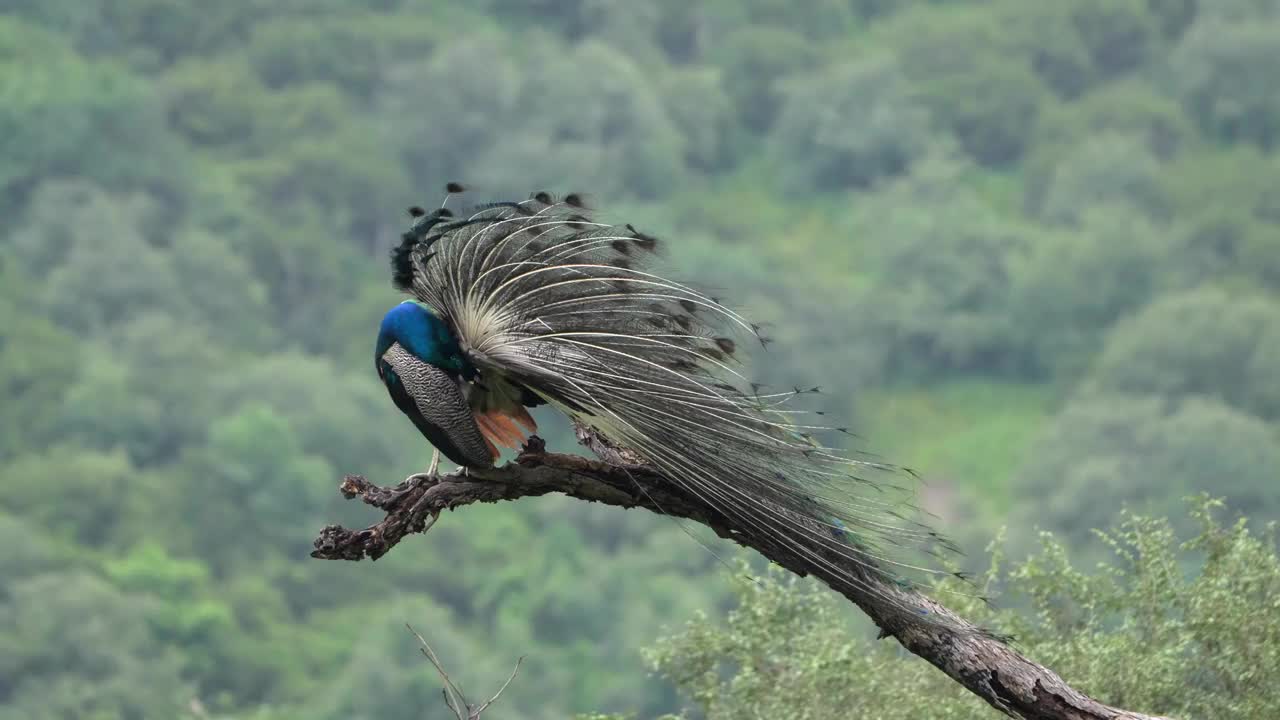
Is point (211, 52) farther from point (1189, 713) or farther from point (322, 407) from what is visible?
point (1189, 713)

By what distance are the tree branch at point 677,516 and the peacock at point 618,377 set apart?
8 centimetres

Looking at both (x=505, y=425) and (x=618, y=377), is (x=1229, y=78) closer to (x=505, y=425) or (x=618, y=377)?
(x=505, y=425)

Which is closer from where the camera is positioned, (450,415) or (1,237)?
(450,415)

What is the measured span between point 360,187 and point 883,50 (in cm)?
3066

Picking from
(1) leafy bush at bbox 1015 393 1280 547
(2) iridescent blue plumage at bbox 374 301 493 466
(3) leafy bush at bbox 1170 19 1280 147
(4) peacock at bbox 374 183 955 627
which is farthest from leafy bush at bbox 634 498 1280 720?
(3) leafy bush at bbox 1170 19 1280 147

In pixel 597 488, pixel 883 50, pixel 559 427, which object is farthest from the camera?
pixel 883 50

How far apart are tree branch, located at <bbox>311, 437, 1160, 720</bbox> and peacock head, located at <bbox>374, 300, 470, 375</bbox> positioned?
491mm

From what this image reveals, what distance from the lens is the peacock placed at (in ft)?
30.2

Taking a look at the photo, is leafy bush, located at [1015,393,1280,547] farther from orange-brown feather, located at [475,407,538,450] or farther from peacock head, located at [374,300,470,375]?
peacock head, located at [374,300,470,375]

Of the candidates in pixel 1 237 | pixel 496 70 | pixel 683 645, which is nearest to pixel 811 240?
pixel 496 70

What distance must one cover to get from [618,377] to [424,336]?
988 millimetres

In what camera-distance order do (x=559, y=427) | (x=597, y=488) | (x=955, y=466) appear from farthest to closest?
(x=955, y=466) < (x=559, y=427) < (x=597, y=488)

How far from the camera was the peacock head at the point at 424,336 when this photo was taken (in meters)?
9.74

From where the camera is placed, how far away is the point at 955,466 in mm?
83312
